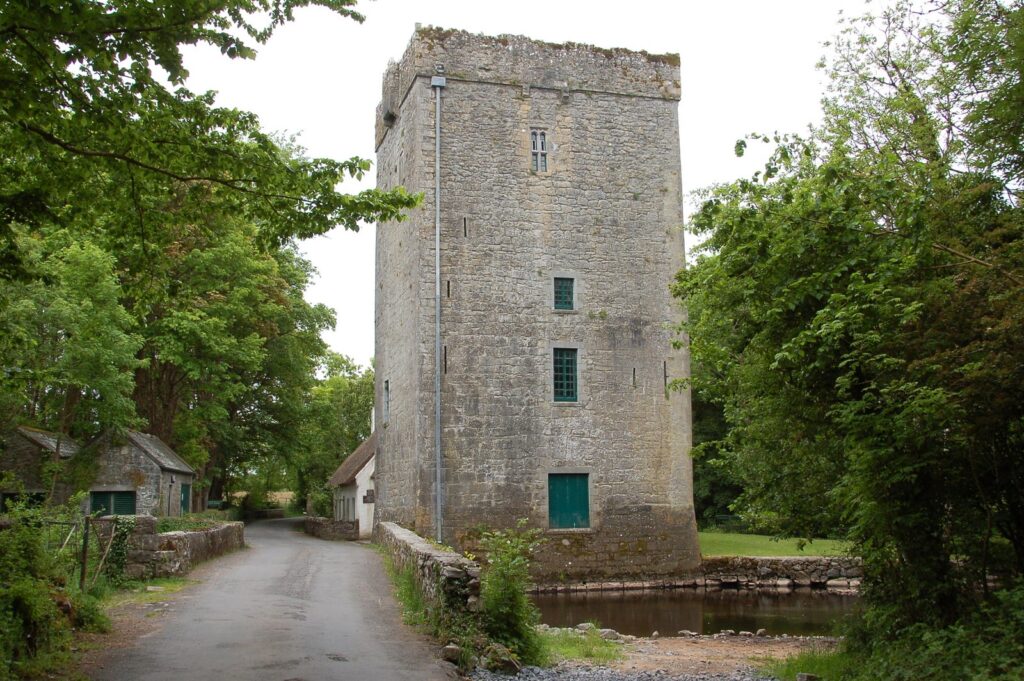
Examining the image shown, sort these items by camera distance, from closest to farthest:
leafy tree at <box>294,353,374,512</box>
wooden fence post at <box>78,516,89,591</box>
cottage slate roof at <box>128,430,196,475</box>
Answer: wooden fence post at <box>78,516,89,591</box>, cottage slate roof at <box>128,430,196,475</box>, leafy tree at <box>294,353,374,512</box>

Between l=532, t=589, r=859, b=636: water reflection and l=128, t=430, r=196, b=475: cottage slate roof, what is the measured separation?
11943mm

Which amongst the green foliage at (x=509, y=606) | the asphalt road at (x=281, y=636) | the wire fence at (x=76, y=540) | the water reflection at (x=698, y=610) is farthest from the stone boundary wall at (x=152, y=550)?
the green foliage at (x=509, y=606)

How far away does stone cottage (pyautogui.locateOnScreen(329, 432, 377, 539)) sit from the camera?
34.8 m

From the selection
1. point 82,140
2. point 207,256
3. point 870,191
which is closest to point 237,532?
point 207,256

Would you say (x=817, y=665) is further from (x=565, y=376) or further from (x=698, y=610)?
(x=565, y=376)

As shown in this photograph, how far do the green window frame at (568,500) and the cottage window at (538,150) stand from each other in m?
7.98

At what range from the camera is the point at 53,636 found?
31.2 feet

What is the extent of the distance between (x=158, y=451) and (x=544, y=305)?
1247 cm

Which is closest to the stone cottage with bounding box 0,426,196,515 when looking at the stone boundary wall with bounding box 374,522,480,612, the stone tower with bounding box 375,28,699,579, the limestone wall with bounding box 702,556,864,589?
the stone tower with bounding box 375,28,699,579

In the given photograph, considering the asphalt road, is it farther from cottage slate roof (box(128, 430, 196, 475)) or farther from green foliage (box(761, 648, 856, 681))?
cottage slate roof (box(128, 430, 196, 475))

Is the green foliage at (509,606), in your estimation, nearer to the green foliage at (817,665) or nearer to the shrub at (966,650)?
the green foliage at (817,665)

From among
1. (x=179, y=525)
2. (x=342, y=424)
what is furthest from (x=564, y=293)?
(x=342, y=424)

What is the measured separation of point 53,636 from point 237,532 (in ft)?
51.5

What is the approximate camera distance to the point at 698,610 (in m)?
20.5
